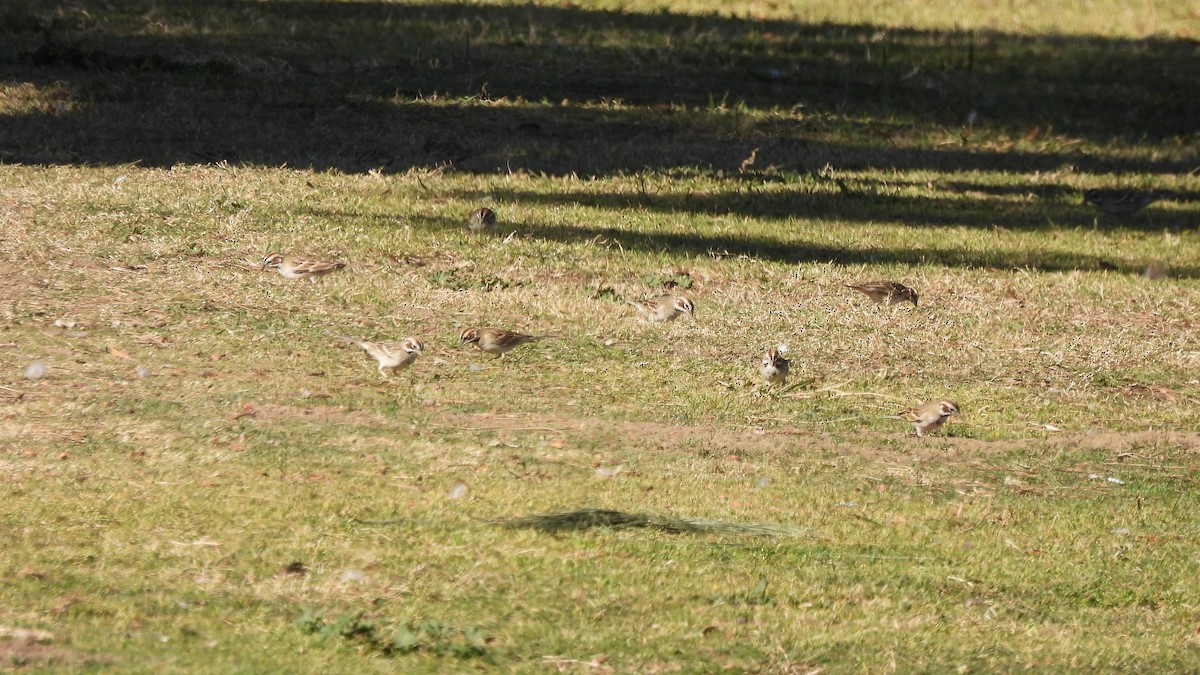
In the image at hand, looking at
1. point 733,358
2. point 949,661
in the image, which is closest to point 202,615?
point 949,661

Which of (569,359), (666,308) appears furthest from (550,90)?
(569,359)

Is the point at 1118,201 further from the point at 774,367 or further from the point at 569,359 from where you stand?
the point at 569,359

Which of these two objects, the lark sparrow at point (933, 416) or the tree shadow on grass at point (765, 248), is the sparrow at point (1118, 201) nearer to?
the tree shadow on grass at point (765, 248)

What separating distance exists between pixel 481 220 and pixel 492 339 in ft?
13.3

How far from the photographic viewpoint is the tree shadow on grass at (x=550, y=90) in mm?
18484

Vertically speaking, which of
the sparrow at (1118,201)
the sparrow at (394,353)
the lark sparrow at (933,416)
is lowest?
the sparrow at (1118,201)

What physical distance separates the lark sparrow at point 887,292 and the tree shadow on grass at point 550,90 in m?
5.35

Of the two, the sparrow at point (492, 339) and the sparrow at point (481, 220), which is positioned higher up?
the sparrow at point (492, 339)

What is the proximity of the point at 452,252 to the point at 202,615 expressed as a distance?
25.7ft

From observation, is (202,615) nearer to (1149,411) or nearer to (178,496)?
(178,496)

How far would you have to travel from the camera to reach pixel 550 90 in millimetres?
21859

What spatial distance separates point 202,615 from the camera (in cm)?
634

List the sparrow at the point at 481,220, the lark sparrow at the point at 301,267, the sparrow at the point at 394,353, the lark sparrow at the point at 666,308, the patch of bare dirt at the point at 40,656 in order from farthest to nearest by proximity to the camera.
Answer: the sparrow at the point at 481,220
the lark sparrow at the point at 301,267
the lark sparrow at the point at 666,308
the sparrow at the point at 394,353
the patch of bare dirt at the point at 40,656

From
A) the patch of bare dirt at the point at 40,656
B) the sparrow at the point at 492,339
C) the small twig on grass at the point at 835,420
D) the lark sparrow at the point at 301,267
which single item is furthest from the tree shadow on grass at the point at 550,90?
the patch of bare dirt at the point at 40,656
